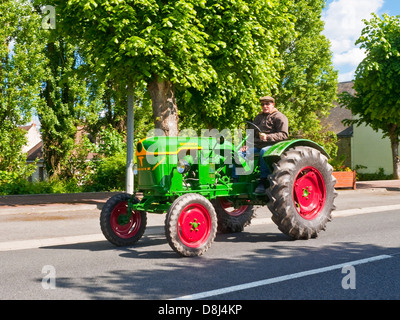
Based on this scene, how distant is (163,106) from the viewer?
45.8 feet

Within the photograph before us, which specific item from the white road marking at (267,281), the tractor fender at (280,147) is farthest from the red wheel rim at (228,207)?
the white road marking at (267,281)

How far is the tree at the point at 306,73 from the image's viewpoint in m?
29.7

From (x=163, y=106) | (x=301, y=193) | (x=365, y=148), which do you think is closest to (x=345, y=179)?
(x=163, y=106)

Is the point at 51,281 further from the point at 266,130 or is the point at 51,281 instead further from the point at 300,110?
the point at 300,110

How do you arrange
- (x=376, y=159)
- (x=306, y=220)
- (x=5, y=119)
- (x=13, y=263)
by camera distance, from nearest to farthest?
(x=13, y=263) → (x=306, y=220) → (x=5, y=119) → (x=376, y=159)

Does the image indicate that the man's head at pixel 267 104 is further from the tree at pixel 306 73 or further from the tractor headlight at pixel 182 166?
the tree at pixel 306 73

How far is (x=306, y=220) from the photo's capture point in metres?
7.62

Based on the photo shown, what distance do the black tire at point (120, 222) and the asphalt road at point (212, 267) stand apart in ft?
0.63

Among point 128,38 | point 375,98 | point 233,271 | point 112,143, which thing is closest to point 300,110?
point 375,98

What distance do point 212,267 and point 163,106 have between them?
29.0ft

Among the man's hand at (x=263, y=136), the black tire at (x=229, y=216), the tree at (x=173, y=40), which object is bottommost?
the black tire at (x=229, y=216)

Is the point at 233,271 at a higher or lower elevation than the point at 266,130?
lower

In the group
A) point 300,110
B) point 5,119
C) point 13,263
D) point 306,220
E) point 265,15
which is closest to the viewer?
point 13,263

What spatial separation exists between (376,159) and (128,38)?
35.3m
